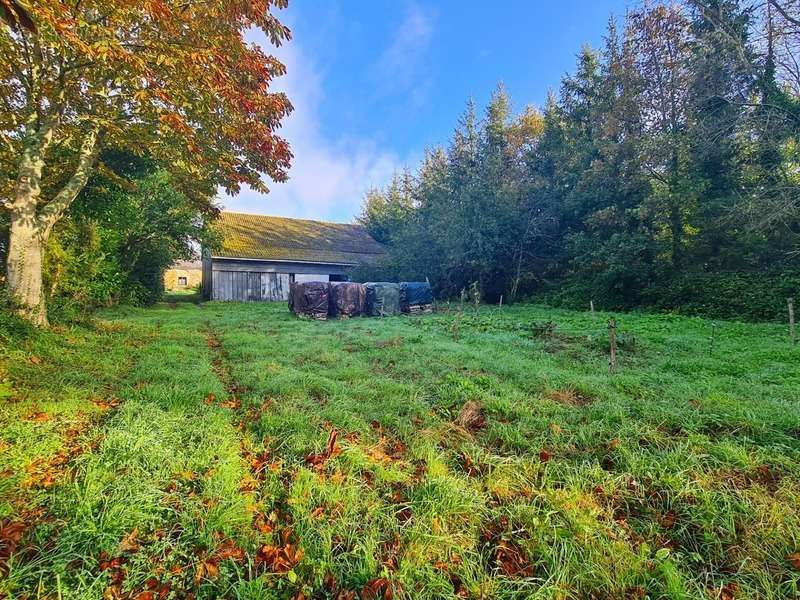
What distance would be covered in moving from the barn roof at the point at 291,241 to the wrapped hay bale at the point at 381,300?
7.46 m

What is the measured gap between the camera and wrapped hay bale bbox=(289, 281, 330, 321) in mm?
13367

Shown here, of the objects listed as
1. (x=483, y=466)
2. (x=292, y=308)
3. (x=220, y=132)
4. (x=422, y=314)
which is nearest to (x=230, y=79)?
(x=220, y=132)

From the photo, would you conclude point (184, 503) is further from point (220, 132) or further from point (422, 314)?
point (422, 314)

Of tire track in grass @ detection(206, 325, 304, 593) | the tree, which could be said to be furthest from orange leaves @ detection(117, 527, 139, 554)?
the tree

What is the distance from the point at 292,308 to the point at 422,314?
514 cm

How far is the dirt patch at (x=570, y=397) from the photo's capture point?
4.30 meters

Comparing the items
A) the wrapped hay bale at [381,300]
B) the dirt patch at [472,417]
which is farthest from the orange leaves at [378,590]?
the wrapped hay bale at [381,300]

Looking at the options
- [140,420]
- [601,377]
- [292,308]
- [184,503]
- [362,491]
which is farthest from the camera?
[292,308]

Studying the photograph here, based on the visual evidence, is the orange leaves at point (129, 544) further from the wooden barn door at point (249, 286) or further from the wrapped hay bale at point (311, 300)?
the wooden barn door at point (249, 286)

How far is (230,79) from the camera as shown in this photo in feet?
20.8

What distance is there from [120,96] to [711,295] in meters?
16.4

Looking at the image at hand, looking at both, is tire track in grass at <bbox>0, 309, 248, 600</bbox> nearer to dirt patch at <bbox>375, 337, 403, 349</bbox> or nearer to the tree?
dirt patch at <bbox>375, 337, 403, 349</bbox>

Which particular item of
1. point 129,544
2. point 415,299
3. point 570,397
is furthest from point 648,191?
point 129,544

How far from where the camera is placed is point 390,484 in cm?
268
